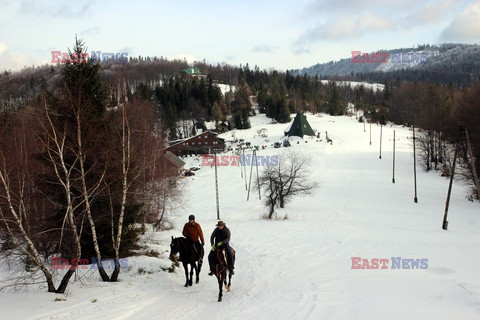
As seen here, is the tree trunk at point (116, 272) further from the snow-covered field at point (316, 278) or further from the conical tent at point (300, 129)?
the conical tent at point (300, 129)

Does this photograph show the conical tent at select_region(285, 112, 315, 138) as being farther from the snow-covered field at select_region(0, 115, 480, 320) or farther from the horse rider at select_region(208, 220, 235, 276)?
the horse rider at select_region(208, 220, 235, 276)

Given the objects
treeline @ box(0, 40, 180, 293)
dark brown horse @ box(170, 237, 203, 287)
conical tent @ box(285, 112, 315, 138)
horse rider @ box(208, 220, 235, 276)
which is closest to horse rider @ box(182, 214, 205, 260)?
dark brown horse @ box(170, 237, 203, 287)

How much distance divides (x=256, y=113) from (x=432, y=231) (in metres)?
116

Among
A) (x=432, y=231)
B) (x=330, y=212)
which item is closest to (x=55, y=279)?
(x=432, y=231)

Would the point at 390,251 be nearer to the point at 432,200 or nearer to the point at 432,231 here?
the point at 432,231

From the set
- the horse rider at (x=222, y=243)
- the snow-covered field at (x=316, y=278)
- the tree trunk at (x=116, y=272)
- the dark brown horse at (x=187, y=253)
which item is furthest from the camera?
the dark brown horse at (x=187, y=253)

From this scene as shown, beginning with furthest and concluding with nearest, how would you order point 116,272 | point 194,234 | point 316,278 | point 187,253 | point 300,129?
point 300,129 < point 316,278 < point 194,234 < point 187,253 < point 116,272

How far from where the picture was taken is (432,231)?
24812 mm

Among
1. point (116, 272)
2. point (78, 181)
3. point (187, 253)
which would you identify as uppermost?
point (78, 181)

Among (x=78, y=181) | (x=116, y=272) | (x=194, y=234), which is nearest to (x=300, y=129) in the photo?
(x=194, y=234)

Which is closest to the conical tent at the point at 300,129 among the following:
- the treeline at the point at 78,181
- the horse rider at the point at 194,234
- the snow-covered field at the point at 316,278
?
the snow-covered field at the point at 316,278

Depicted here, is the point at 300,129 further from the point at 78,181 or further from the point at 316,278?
the point at 78,181

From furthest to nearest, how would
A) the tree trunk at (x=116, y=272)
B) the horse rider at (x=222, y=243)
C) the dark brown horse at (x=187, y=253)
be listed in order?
the dark brown horse at (x=187, y=253) < the tree trunk at (x=116, y=272) < the horse rider at (x=222, y=243)

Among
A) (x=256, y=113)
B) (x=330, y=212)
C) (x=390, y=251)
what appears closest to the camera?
(x=390, y=251)
